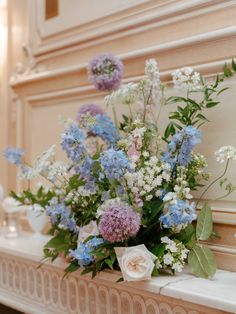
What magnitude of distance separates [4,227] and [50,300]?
0.56 meters

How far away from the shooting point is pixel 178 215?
114 centimetres

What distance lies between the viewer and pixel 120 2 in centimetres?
171

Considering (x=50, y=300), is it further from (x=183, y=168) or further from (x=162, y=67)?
(x=162, y=67)

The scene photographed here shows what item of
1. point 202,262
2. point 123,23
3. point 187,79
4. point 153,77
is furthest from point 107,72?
point 202,262

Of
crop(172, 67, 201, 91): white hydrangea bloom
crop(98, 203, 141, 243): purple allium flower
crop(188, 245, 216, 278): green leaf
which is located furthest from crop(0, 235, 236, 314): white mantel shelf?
crop(172, 67, 201, 91): white hydrangea bloom

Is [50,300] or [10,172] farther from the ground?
[10,172]

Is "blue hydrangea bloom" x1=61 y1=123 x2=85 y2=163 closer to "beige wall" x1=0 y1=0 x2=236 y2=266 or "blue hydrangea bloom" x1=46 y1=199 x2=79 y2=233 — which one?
"blue hydrangea bloom" x1=46 y1=199 x2=79 y2=233

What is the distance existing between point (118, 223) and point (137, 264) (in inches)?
4.1

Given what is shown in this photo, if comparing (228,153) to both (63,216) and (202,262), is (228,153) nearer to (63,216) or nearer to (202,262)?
(202,262)

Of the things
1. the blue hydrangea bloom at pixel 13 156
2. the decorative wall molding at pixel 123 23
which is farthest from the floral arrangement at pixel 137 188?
the decorative wall molding at pixel 123 23

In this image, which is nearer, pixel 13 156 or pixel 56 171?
pixel 56 171

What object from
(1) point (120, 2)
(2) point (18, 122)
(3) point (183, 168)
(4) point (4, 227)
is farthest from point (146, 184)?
(2) point (18, 122)

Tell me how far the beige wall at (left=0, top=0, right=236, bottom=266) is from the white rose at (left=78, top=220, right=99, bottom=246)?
0.34m

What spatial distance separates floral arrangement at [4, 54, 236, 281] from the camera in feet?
3.76
